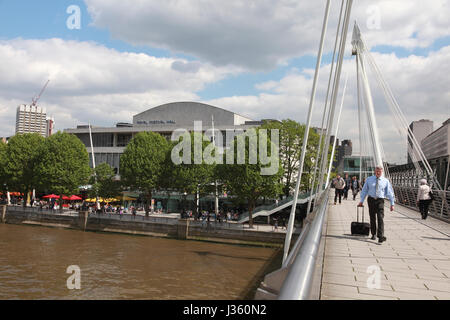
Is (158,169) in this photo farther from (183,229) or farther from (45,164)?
(45,164)

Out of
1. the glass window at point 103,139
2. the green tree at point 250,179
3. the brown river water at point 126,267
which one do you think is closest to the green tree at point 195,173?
the green tree at point 250,179

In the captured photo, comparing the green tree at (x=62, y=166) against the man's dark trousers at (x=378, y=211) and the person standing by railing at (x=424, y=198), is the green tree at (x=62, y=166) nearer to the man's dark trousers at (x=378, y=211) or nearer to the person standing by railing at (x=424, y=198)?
the person standing by railing at (x=424, y=198)

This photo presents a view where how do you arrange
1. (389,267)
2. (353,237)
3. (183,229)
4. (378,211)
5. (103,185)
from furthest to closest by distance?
(103,185), (183,229), (353,237), (378,211), (389,267)

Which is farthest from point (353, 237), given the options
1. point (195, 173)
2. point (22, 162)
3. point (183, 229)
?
point (22, 162)

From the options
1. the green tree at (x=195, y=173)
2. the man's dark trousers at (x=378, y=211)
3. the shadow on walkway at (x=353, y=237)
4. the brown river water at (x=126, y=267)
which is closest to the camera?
the man's dark trousers at (x=378, y=211)

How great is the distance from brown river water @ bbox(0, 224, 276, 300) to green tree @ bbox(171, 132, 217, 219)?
8.36 m

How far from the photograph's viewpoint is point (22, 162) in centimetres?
5359

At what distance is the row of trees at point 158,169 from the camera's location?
124 ft

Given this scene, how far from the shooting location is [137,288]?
19.0 meters

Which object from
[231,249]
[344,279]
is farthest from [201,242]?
[344,279]

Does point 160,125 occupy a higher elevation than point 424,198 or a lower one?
higher

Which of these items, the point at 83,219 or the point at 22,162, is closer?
the point at 83,219

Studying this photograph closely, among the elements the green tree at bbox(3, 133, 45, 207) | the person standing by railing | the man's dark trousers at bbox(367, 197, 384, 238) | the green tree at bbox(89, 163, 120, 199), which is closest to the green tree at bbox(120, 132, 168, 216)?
the green tree at bbox(89, 163, 120, 199)

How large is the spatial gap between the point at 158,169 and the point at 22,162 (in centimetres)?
2088
